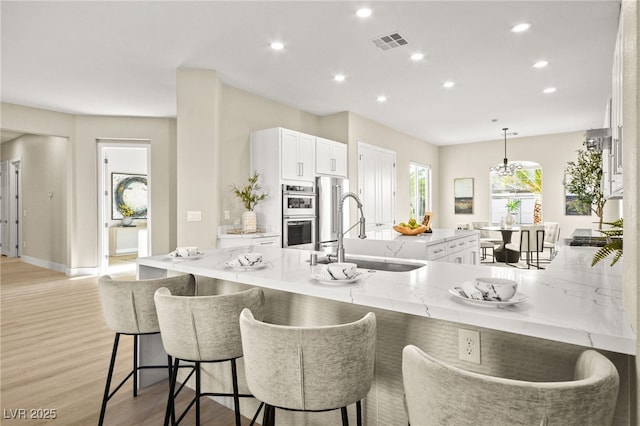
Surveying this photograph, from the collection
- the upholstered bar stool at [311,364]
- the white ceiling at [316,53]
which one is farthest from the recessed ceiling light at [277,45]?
the upholstered bar stool at [311,364]

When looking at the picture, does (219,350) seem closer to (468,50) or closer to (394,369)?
(394,369)

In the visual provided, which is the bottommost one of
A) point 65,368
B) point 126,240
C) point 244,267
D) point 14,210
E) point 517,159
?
point 65,368

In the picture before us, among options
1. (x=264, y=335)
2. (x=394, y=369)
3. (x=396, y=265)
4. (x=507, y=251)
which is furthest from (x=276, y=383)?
(x=507, y=251)

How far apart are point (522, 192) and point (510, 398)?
29.8 ft

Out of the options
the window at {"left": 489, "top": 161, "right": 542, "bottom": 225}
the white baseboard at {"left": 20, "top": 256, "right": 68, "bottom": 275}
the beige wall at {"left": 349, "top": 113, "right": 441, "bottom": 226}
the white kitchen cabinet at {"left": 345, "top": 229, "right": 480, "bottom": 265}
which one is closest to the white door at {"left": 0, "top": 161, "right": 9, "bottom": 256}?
the white baseboard at {"left": 20, "top": 256, "right": 68, "bottom": 275}

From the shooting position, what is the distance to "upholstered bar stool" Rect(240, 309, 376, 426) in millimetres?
1204

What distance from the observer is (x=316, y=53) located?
3811mm

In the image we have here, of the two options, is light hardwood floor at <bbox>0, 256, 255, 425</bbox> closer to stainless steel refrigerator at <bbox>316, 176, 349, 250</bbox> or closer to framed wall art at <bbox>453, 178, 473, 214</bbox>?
stainless steel refrigerator at <bbox>316, 176, 349, 250</bbox>

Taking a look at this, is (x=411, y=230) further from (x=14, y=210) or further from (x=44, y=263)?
(x=14, y=210)

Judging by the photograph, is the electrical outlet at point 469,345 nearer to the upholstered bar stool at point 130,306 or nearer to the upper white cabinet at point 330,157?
the upholstered bar stool at point 130,306

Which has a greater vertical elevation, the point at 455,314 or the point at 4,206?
the point at 4,206

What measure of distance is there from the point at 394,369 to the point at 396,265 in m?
0.79

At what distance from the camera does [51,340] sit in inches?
133

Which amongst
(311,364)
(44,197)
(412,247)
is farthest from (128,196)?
(311,364)
